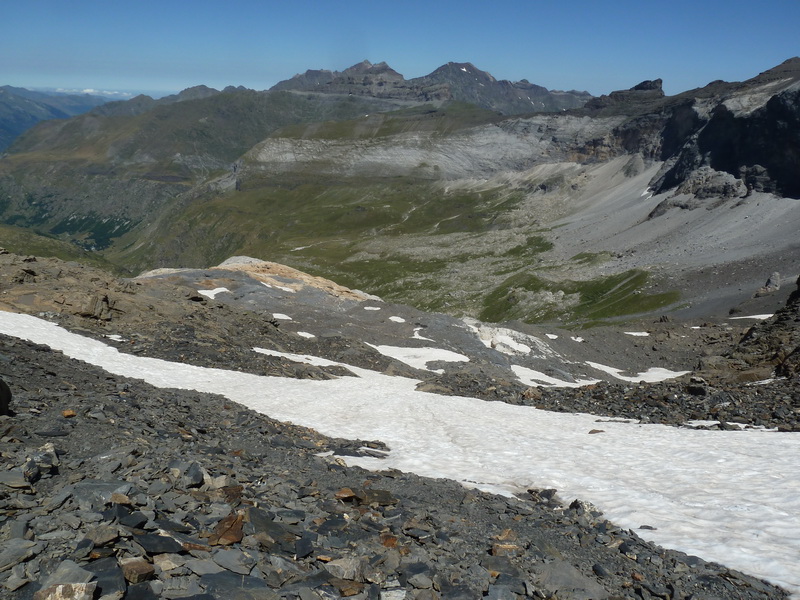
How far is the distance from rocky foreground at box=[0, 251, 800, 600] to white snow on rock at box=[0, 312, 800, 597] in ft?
4.11

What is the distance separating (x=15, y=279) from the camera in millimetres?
37000

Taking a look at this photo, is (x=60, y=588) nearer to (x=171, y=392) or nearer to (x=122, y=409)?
(x=122, y=409)

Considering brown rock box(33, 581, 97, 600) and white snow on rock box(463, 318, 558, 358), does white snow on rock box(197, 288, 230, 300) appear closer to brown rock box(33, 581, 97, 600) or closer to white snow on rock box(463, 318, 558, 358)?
white snow on rock box(463, 318, 558, 358)

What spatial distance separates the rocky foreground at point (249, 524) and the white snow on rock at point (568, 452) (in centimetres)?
125

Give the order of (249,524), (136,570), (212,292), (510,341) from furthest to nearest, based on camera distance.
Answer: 1. (510,341)
2. (212,292)
3. (249,524)
4. (136,570)

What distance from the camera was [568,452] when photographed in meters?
20.8

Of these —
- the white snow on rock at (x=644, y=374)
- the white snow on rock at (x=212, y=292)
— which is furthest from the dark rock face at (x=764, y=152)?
the white snow on rock at (x=212, y=292)

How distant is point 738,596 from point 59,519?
11.0 metres

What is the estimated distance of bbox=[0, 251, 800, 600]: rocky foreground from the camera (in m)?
8.20

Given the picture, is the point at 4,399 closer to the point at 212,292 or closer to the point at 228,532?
the point at 228,532

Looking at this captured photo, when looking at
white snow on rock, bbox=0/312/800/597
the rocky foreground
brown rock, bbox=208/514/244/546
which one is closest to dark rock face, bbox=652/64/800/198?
white snow on rock, bbox=0/312/800/597

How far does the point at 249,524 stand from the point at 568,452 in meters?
13.8

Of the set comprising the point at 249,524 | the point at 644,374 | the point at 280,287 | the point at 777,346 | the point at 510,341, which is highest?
the point at 249,524

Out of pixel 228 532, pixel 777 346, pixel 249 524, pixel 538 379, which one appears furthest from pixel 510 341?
pixel 228 532
